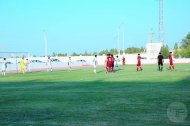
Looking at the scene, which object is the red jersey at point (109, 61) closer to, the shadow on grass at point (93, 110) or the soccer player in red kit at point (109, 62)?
the soccer player in red kit at point (109, 62)

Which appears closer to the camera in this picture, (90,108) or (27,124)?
(27,124)

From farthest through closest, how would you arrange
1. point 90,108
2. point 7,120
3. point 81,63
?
point 81,63, point 90,108, point 7,120

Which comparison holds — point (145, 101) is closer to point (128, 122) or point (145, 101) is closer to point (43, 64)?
point (128, 122)

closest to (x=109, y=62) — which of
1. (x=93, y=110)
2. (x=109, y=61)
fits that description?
(x=109, y=61)

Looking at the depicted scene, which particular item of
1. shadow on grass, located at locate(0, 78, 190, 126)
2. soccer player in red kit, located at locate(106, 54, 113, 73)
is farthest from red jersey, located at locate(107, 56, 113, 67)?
shadow on grass, located at locate(0, 78, 190, 126)

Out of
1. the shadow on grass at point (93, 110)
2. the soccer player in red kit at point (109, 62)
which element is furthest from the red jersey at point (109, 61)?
the shadow on grass at point (93, 110)

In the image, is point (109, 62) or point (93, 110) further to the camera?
point (109, 62)

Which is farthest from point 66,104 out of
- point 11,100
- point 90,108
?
point 11,100

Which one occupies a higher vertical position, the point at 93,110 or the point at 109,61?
the point at 109,61

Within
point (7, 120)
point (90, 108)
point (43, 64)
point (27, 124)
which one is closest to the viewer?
point (27, 124)

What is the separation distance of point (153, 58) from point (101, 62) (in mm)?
9291

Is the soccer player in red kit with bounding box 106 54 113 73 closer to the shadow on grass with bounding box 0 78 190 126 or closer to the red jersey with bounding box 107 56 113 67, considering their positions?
the red jersey with bounding box 107 56 113 67

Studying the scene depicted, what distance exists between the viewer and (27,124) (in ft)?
29.3

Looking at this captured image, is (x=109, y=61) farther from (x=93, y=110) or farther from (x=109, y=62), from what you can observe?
(x=93, y=110)
